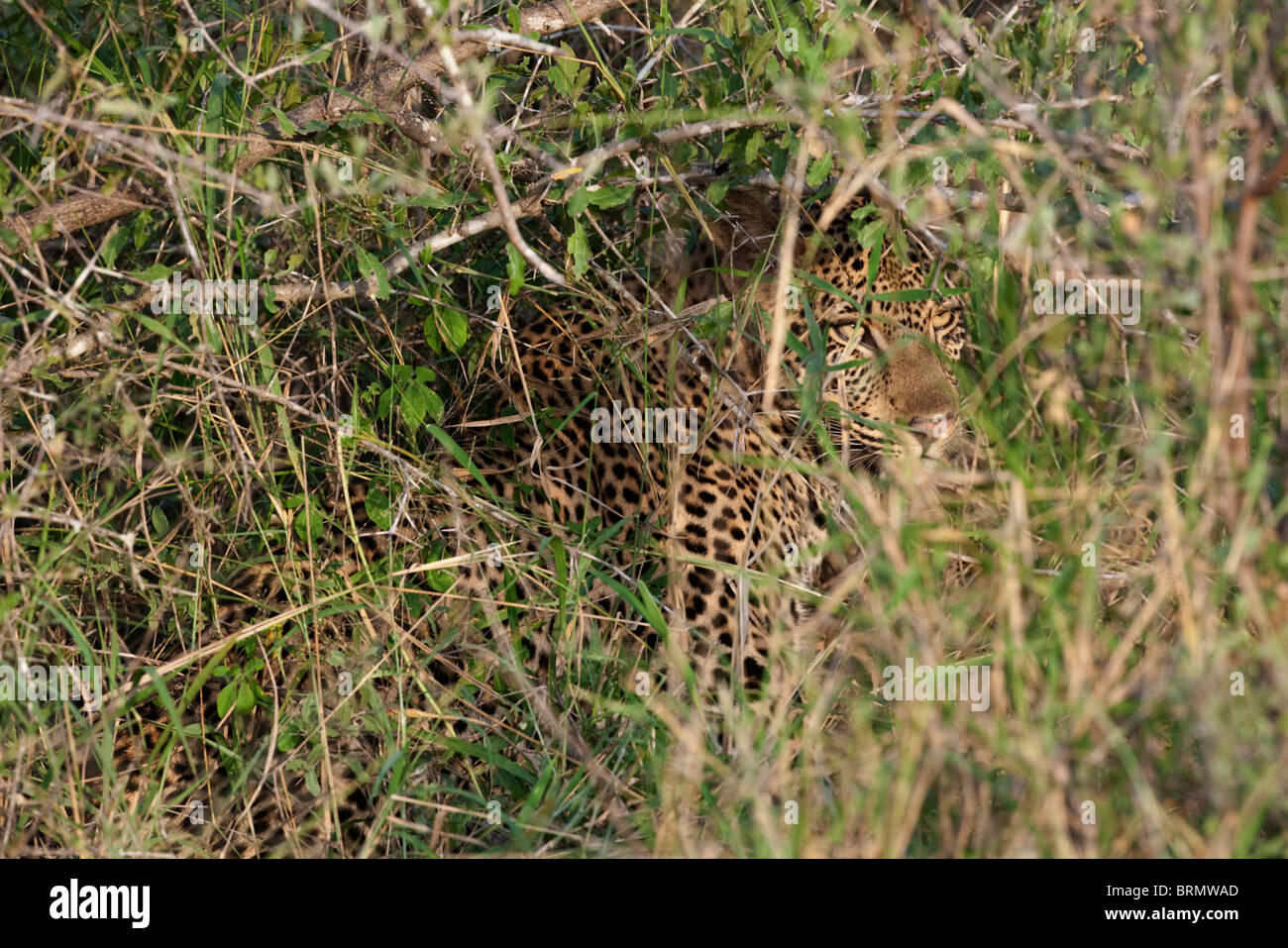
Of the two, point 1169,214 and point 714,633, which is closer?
point 1169,214

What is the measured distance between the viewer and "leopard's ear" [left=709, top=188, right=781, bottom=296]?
392 cm

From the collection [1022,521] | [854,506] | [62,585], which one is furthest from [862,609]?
[62,585]

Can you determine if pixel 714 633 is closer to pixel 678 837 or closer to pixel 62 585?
pixel 678 837

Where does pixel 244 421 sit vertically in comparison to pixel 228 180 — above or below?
below

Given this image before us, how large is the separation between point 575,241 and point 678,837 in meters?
1.66

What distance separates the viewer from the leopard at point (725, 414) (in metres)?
3.75

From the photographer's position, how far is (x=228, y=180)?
3031 millimetres

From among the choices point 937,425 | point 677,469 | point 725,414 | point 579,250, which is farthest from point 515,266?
point 937,425

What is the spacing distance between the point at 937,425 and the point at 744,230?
90 cm

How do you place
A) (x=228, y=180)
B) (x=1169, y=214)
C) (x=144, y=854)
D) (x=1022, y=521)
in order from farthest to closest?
(x=1169, y=214) → (x=228, y=180) → (x=144, y=854) → (x=1022, y=521)

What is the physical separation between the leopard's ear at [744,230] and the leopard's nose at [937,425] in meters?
0.71

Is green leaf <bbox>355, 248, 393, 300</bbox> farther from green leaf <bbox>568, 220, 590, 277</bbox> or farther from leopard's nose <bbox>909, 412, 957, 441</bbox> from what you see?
leopard's nose <bbox>909, 412, 957, 441</bbox>

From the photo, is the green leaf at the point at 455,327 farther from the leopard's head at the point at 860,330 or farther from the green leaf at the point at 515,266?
the leopard's head at the point at 860,330

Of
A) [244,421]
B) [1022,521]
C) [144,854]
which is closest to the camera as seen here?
[1022,521]
